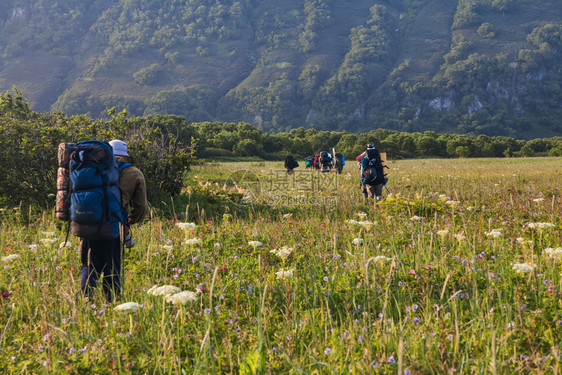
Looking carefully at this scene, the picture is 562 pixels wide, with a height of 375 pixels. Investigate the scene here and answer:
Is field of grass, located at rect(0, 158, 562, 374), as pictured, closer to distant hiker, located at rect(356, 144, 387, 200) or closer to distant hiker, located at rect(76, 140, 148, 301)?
distant hiker, located at rect(76, 140, 148, 301)

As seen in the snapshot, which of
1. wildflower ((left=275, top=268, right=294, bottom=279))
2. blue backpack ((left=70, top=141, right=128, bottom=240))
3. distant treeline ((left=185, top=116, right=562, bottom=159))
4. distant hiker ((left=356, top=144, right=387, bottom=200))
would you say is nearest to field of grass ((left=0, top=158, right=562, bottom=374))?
wildflower ((left=275, top=268, right=294, bottom=279))

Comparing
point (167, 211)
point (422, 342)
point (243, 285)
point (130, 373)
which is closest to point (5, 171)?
point (167, 211)

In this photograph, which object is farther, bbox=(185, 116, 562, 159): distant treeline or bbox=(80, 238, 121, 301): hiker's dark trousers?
bbox=(185, 116, 562, 159): distant treeline

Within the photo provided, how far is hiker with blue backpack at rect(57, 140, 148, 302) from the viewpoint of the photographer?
13.2 ft

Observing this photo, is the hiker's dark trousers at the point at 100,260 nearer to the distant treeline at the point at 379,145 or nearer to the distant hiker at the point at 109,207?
the distant hiker at the point at 109,207

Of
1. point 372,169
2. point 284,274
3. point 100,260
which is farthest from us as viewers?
point 372,169

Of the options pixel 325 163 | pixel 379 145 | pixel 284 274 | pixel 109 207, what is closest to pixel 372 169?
pixel 284 274

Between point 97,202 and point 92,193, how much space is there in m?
0.12

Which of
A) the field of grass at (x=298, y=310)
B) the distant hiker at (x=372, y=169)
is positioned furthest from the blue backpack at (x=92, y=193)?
the distant hiker at (x=372, y=169)

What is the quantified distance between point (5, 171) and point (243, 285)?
349 inches

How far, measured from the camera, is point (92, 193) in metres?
4.05

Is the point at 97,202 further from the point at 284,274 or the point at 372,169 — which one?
the point at 372,169

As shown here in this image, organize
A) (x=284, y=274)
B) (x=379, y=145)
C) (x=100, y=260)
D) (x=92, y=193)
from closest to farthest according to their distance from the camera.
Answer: (x=284, y=274)
(x=92, y=193)
(x=100, y=260)
(x=379, y=145)

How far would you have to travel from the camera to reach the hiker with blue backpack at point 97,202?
4.02 m
